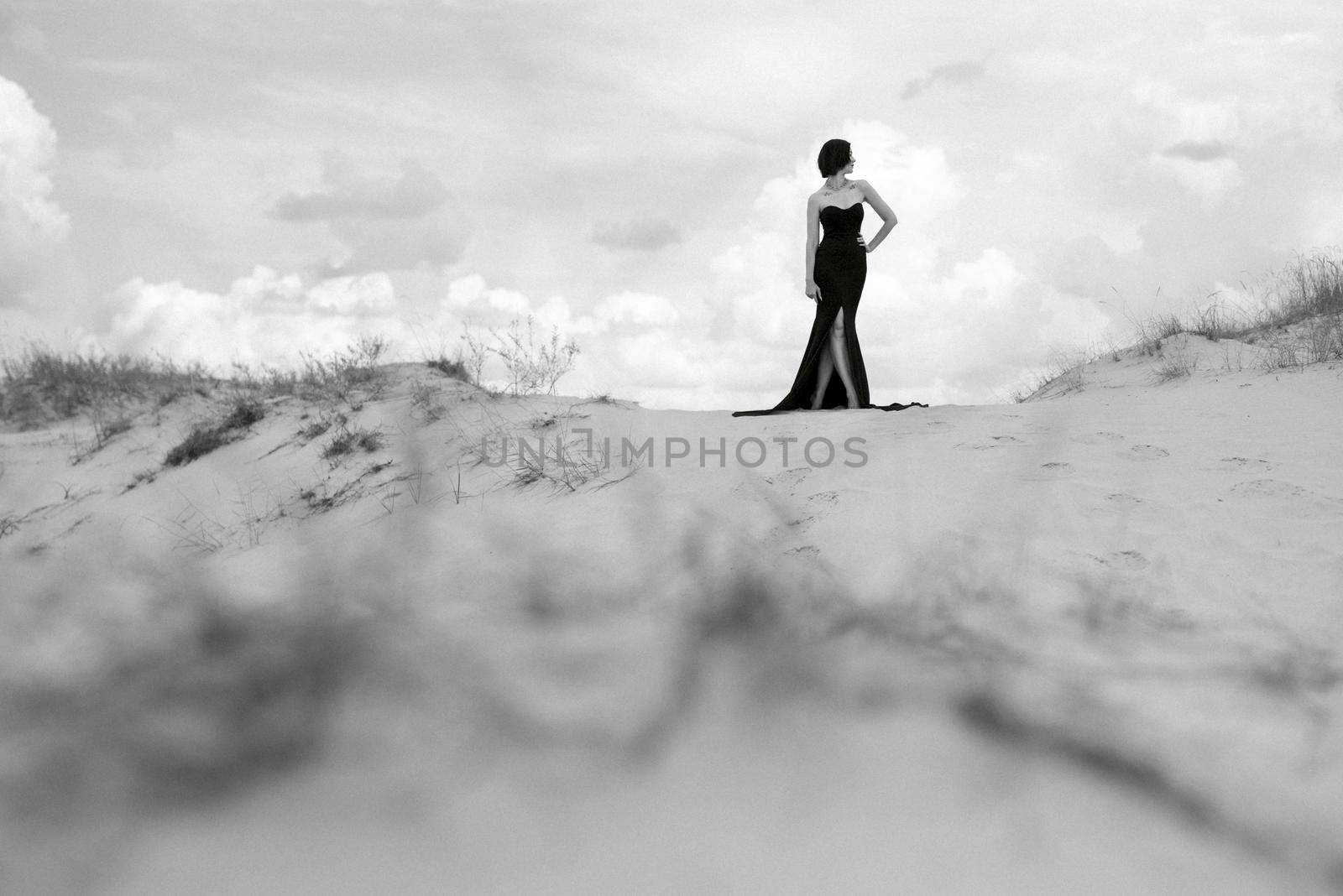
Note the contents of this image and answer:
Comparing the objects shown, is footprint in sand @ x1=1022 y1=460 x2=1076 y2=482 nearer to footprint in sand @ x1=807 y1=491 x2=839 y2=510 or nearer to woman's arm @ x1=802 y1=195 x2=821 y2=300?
footprint in sand @ x1=807 y1=491 x2=839 y2=510

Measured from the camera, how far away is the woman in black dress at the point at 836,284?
6832 millimetres

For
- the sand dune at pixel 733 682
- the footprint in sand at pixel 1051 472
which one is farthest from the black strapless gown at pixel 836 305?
the footprint in sand at pixel 1051 472

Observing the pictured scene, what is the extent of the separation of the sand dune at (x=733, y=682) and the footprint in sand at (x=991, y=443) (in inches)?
1.8

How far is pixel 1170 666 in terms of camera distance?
9.48 feet

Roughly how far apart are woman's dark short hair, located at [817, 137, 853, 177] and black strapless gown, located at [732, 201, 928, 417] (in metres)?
0.27

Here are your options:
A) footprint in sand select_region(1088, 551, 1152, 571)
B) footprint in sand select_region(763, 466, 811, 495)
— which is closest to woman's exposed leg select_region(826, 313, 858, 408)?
footprint in sand select_region(763, 466, 811, 495)

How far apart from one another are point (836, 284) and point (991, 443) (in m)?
2.39

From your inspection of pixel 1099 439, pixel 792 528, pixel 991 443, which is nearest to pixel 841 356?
pixel 991 443

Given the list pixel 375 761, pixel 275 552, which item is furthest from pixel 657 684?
pixel 275 552

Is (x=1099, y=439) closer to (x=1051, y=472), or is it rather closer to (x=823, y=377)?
(x=1051, y=472)

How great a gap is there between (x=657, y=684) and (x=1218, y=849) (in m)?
1.52

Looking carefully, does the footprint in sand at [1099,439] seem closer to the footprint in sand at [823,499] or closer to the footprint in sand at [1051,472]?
the footprint in sand at [1051,472]

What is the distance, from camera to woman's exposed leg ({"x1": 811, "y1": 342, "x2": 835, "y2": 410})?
7.12 metres

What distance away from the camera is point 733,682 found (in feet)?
9.76
